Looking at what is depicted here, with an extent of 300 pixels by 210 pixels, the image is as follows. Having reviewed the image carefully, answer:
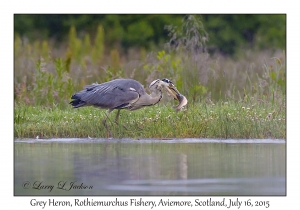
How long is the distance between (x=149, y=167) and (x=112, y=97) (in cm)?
290

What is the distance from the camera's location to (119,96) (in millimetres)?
10984

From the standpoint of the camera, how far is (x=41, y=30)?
81.1 feet

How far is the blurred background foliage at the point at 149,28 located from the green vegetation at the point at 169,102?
25.5 ft

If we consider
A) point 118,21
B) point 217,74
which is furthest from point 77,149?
point 118,21

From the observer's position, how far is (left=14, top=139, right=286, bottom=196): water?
7.37 meters

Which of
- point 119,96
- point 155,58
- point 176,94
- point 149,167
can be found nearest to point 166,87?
point 176,94

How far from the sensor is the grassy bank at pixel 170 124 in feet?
34.4

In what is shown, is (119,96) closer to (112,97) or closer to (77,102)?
(112,97)

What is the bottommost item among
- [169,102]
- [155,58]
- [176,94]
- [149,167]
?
[149,167]

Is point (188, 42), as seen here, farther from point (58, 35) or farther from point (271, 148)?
point (58, 35)

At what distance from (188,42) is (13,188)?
607cm

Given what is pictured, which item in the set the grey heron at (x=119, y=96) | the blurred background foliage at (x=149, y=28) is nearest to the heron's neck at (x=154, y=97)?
the grey heron at (x=119, y=96)
